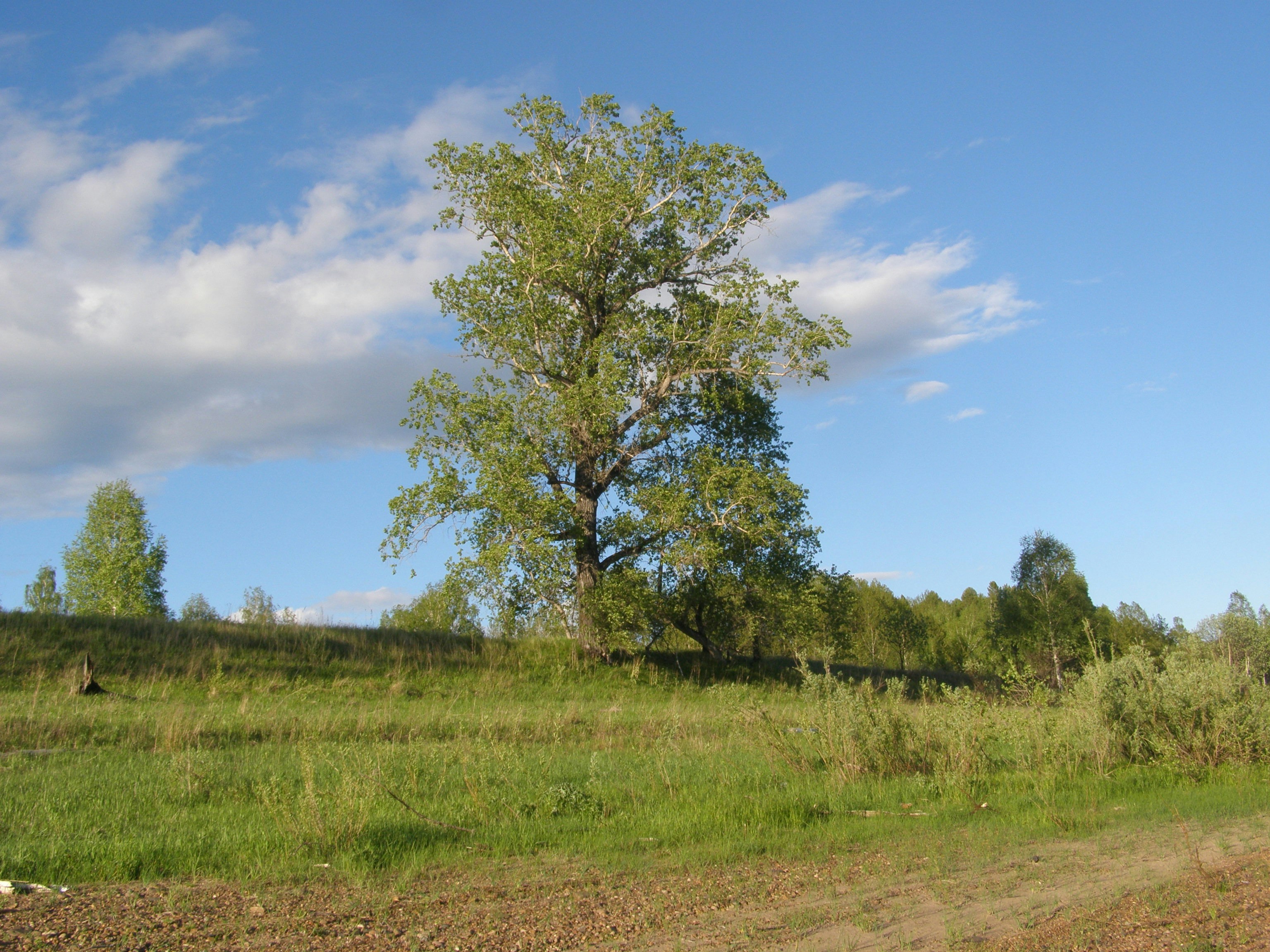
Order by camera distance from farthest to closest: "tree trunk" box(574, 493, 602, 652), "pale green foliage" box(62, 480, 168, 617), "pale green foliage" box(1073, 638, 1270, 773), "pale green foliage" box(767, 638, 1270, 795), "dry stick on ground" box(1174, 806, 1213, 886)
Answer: "pale green foliage" box(62, 480, 168, 617) → "tree trunk" box(574, 493, 602, 652) → "pale green foliage" box(1073, 638, 1270, 773) → "pale green foliage" box(767, 638, 1270, 795) → "dry stick on ground" box(1174, 806, 1213, 886)

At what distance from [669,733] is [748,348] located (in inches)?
462

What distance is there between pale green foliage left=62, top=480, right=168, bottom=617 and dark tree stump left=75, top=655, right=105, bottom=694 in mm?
36116

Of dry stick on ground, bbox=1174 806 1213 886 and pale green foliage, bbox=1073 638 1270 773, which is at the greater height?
pale green foliage, bbox=1073 638 1270 773

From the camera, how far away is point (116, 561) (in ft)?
158

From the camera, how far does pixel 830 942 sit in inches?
191

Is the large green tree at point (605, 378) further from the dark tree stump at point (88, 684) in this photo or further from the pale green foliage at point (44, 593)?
the pale green foliage at point (44, 593)

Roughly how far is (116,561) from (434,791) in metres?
47.3

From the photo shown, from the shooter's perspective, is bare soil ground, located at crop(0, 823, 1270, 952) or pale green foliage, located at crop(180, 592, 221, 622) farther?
pale green foliage, located at crop(180, 592, 221, 622)

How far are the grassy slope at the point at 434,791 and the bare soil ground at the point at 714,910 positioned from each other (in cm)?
55

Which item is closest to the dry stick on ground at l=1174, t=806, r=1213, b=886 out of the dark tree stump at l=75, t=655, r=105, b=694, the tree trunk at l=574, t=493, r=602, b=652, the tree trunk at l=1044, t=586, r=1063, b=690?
the dark tree stump at l=75, t=655, r=105, b=694

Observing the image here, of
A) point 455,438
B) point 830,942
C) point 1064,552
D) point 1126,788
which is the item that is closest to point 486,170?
point 455,438

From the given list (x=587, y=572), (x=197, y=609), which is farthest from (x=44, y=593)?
(x=587, y=572)

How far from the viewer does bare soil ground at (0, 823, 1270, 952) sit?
4836mm

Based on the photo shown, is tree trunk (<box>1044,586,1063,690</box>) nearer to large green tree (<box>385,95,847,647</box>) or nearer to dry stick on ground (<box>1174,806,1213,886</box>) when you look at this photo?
large green tree (<box>385,95,847,647</box>)
